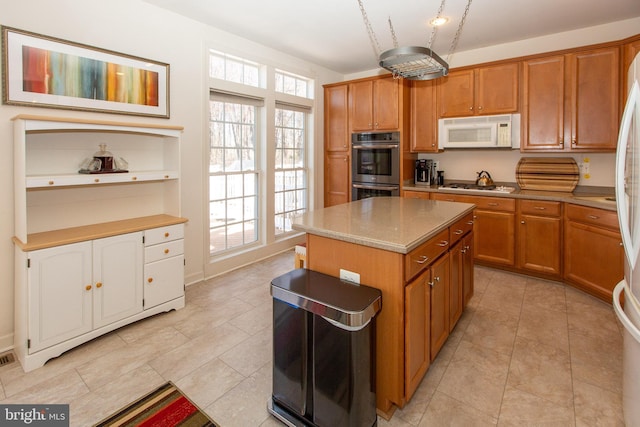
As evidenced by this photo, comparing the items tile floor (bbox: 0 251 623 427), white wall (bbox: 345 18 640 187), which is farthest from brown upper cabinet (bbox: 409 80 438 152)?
tile floor (bbox: 0 251 623 427)

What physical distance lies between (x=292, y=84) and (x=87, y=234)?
331 centimetres

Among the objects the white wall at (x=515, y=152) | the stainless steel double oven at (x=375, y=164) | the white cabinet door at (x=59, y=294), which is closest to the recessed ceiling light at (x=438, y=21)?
the white wall at (x=515, y=152)

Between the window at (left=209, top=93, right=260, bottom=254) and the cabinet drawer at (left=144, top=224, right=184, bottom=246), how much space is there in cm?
93

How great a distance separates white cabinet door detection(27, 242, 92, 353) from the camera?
2.14 metres

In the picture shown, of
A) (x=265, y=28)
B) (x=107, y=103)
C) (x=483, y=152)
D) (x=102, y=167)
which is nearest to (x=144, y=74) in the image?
(x=107, y=103)

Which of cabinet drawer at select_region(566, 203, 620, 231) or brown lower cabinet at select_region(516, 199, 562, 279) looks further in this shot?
brown lower cabinet at select_region(516, 199, 562, 279)

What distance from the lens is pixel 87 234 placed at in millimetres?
2420

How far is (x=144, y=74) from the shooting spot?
2994 millimetres

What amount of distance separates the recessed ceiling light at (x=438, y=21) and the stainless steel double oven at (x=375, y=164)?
1372mm

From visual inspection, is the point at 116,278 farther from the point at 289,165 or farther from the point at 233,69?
the point at 289,165

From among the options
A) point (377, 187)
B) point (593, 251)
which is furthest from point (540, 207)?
point (377, 187)

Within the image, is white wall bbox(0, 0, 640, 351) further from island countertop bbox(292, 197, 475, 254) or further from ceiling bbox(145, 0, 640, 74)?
island countertop bbox(292, 197, 475, 254)

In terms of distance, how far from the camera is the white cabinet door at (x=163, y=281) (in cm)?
273

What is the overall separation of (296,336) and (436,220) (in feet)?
3.70
